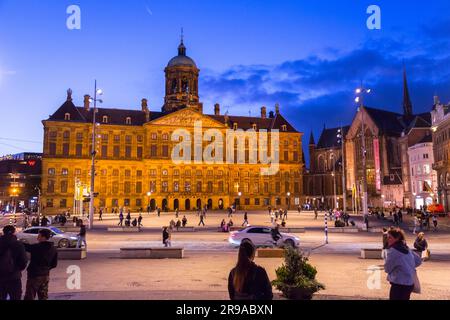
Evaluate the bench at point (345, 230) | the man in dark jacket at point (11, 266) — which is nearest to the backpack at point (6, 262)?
the man in dark jacket at point (11, 266)

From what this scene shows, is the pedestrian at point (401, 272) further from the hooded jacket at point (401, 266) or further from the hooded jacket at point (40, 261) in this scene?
the hooded jacket at point (40, 261)

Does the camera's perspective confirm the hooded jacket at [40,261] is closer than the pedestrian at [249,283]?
No

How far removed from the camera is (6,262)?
6.70 metres

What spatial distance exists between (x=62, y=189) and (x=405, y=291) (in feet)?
274

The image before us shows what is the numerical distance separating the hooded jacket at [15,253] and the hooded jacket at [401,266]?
20.0 ft

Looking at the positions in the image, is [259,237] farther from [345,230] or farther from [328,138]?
[328,138]

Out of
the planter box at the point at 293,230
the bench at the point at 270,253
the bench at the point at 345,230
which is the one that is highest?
the bench at the point at 270,253

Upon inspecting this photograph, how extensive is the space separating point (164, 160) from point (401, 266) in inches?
3259

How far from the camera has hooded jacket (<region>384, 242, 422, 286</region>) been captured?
6.07 metres

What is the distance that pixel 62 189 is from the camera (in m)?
81.1

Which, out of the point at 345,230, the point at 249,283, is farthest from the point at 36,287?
the point at 345,230

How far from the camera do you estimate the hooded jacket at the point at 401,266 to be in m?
6.07
